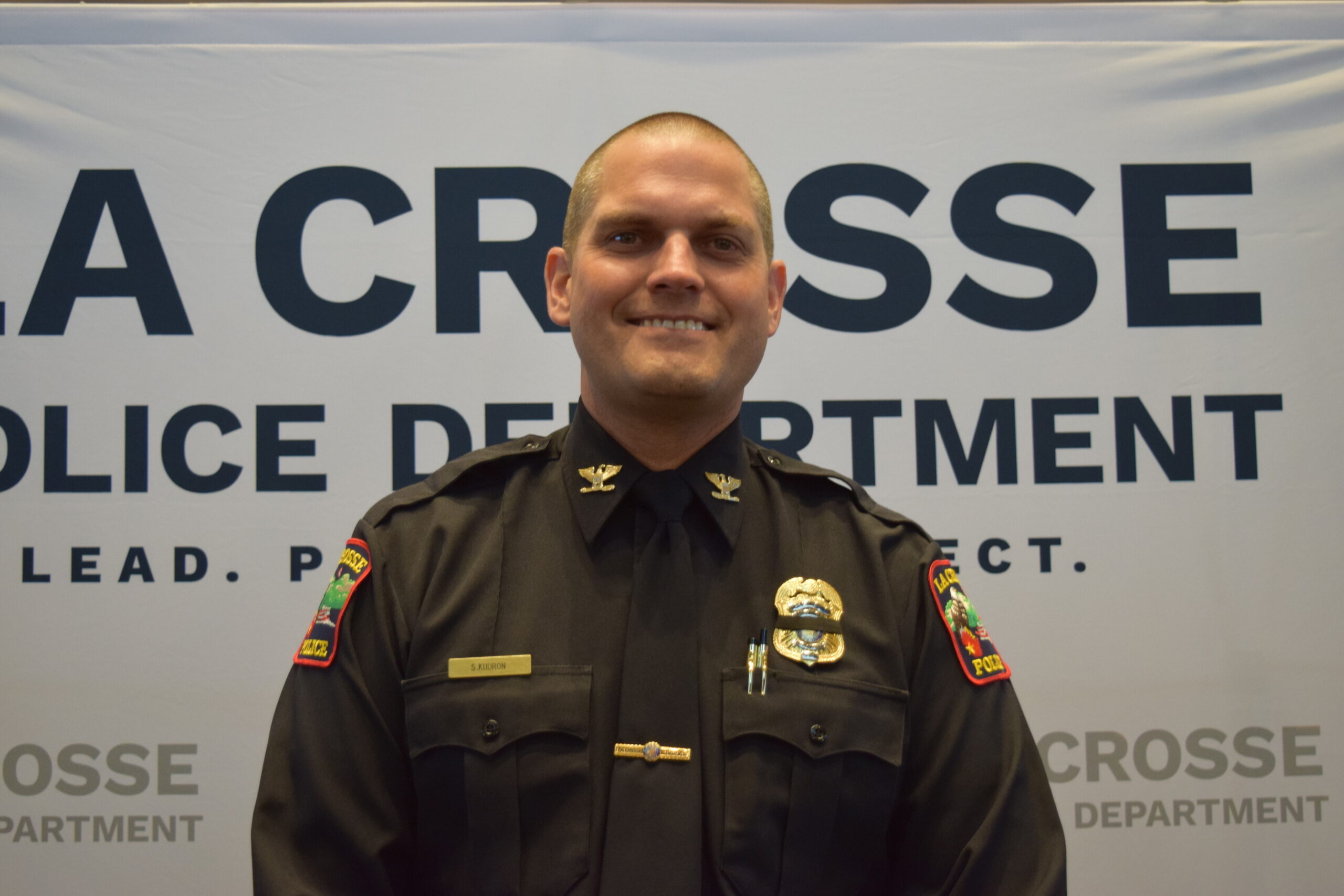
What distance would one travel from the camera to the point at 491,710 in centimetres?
113

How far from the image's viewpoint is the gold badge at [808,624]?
120 centimetres

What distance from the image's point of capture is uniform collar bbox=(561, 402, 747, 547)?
1.27 meters

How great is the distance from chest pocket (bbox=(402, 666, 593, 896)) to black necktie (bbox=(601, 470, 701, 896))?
0.05 metres

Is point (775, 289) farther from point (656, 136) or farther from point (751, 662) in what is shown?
point (751, 662)

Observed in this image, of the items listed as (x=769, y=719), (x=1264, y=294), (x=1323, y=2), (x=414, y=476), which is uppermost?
(x=1323, y=2)

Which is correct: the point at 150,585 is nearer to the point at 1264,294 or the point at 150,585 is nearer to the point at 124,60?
the point at 124,60

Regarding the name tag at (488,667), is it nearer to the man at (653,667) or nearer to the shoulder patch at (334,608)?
the man at (653,667)

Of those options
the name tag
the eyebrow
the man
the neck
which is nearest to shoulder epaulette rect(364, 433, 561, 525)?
the man

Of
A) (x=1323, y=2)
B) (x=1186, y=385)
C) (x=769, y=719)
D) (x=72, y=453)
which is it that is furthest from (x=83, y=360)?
(x=1323, y=2)

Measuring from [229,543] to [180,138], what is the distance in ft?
3.13

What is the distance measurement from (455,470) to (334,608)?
254mm

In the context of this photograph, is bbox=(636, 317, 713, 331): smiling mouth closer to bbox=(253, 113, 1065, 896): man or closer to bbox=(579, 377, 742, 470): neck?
bbox=(253, 113, 1065, 896): man

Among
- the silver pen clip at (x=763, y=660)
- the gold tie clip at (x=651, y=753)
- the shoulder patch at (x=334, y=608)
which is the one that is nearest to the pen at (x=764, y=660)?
the silver pen clip at (x=763, y=660)

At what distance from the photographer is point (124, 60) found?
2.20m
